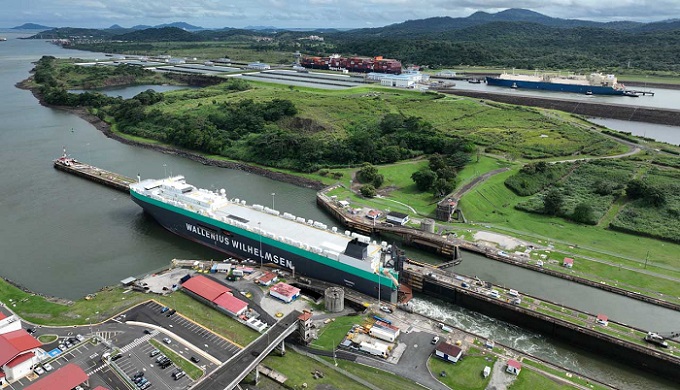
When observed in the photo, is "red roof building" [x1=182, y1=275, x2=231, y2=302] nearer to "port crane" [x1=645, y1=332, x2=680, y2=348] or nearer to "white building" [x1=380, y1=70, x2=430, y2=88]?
"port crane" [x1=645, y1=332, x2=680, y2=348]

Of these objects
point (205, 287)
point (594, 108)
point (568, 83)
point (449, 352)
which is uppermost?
point (568, 83)

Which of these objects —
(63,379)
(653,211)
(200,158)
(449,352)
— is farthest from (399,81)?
(63,379)

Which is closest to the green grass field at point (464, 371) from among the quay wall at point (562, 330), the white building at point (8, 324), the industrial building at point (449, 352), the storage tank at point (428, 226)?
the industrial building at point (449, 352)

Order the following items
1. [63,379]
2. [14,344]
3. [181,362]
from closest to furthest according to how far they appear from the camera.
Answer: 1. [63,379]
2. [14,344]
3. [181,362]

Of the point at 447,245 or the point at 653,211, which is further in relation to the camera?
the point at 653,211

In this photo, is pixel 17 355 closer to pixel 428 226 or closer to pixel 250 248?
pixel 250 248

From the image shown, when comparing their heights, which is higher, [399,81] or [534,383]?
[399,81]
